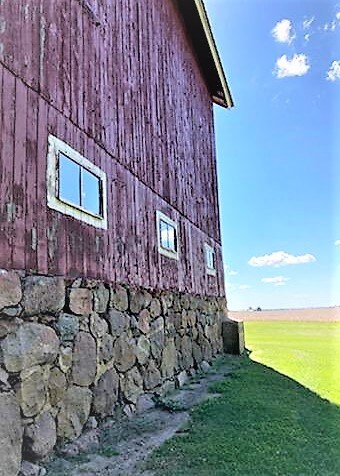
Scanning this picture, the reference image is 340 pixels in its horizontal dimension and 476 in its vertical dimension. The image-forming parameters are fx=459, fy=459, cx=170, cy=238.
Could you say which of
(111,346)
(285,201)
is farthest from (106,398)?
(285,201)

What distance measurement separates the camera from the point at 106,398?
4809 mm

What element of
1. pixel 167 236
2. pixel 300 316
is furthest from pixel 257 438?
pixel 300 316

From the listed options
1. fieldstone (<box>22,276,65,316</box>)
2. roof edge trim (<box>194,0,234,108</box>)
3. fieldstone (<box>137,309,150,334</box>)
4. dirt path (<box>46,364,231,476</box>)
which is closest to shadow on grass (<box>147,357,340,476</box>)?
dirt path (<box>46,364,231,476</box>)

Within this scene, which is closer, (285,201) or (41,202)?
(41,202)

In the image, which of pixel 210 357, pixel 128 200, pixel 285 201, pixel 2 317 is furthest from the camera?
pixel 285 201

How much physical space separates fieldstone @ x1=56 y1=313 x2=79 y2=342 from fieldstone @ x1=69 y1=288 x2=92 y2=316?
0.09 metres

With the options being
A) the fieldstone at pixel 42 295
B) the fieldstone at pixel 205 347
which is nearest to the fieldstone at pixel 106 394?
the fieldstone at pixel 42 295

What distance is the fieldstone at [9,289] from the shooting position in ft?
11.2

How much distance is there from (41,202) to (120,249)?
1.76 meters

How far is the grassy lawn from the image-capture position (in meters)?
3.81

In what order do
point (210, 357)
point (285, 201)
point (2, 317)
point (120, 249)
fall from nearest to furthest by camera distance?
point (2, 317) → point (120, 249) → point (210, 357) → point (285, 201)

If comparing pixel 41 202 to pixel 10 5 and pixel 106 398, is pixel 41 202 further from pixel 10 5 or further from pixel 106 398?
pixel 106 398

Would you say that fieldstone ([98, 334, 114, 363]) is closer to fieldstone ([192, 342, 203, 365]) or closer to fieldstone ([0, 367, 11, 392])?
fieldstone ([0, 367, 11, 392])

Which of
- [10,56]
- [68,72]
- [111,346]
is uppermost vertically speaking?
[68,72]
